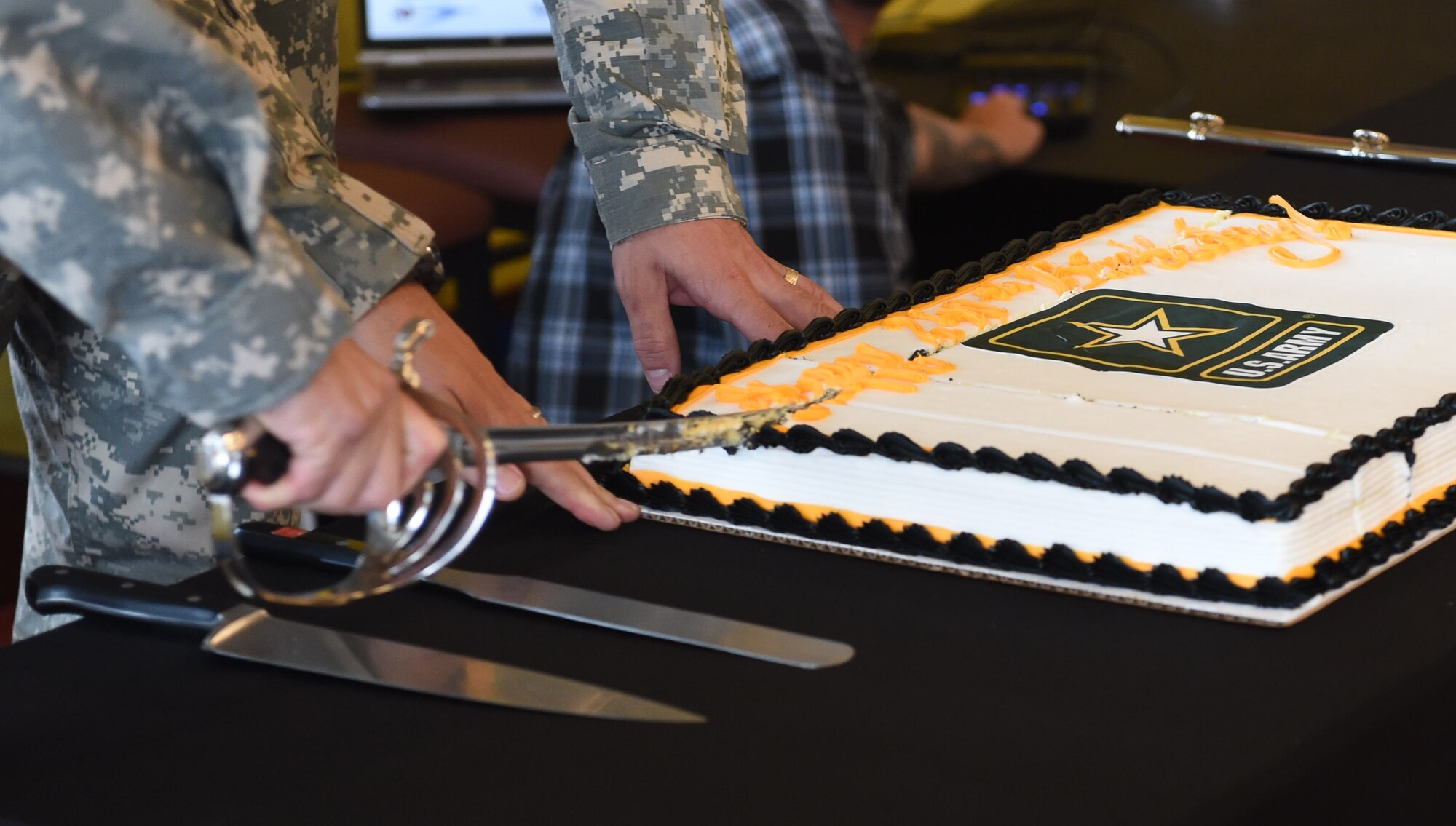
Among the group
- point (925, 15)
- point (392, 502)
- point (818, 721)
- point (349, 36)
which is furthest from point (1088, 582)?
point (349, 36)

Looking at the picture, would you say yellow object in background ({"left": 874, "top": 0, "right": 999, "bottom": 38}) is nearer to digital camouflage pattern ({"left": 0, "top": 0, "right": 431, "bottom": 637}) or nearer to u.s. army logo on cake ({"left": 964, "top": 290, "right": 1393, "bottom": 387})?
u.s. army logo on cake ({"left": 964, "top": 290, "right": 1393, "bottom": 387})

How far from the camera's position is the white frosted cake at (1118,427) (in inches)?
22.4

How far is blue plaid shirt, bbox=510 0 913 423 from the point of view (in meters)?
1.82

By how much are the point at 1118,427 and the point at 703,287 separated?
1.16ft

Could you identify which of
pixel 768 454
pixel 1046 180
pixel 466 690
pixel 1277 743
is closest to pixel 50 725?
pixel 466 690

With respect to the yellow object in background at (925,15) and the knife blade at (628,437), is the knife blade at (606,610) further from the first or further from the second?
the yellow object in background at (925,15)

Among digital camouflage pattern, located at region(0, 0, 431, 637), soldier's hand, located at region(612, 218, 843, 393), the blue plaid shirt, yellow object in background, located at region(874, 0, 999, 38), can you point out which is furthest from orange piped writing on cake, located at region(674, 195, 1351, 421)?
yellow object in background, located at region(874, 0, 999, 38)

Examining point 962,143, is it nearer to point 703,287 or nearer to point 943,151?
point 943,151

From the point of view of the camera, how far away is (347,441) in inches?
20.3

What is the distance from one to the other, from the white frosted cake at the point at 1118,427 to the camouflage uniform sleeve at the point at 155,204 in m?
0.21

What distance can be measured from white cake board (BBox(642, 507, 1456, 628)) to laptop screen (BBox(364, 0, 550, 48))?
215cm

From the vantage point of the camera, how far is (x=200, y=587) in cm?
63

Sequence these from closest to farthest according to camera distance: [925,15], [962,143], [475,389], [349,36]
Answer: [475,389] → [962,143] → [925,15] → [349,36]

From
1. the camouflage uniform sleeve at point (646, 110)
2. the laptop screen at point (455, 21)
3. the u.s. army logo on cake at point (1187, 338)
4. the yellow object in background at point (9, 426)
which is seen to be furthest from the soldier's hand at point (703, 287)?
the laptop screen at point (455, 21)
